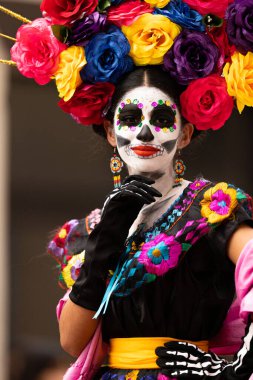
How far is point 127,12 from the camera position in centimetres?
389

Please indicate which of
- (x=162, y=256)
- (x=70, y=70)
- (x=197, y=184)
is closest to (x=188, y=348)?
(x=162, y=256)

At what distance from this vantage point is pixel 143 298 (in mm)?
3738

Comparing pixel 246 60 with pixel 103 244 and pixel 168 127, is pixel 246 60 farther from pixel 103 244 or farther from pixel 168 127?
pixel 103 244

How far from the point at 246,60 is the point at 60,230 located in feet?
3.14

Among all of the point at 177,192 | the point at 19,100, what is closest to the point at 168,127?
the point at 177,192

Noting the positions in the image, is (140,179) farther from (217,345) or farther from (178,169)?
(217,345)

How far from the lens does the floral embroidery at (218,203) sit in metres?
3.65

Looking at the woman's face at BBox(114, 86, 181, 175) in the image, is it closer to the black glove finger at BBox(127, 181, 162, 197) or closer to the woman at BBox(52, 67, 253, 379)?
the woman at BBox(52, 67, 253, 379)

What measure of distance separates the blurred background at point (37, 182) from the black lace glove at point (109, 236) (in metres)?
4.07

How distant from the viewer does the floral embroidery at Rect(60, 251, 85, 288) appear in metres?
4.08

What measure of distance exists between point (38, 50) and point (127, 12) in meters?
0.32

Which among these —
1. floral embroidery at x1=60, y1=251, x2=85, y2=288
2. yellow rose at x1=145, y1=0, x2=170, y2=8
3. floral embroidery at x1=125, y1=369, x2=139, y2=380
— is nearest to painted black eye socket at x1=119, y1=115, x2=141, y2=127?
yellow rose at x1=145, y1=0, x2=170, y2=8

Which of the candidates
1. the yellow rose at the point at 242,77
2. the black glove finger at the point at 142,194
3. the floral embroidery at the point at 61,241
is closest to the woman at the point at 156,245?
the black glove finger at the point at 142,194

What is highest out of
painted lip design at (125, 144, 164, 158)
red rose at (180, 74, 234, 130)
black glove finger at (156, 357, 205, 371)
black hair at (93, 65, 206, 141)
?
black hair at (93, 65, 206, 141)
